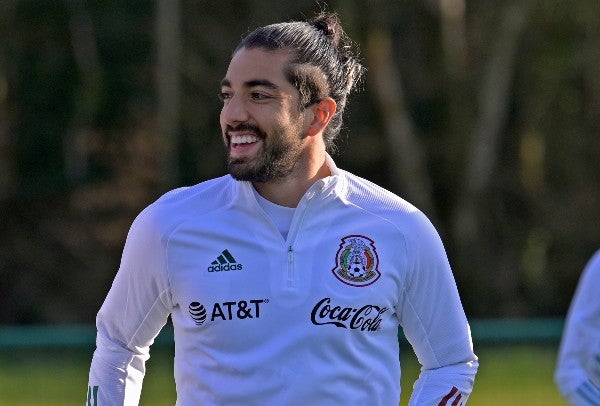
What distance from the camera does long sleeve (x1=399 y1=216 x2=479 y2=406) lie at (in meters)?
3.96

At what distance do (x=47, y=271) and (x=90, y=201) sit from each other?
137cm

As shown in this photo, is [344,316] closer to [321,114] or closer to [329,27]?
[321,114]

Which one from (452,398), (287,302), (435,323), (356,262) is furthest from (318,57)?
(452,398)

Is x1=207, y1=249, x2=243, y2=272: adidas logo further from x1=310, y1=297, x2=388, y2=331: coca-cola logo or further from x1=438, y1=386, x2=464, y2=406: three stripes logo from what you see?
x1=438, y1=386, x2=464, y2=406: three stripes logo

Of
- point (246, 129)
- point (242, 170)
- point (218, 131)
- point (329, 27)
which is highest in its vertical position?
point (329, 27)

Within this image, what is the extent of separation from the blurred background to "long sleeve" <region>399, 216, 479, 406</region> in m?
16.9

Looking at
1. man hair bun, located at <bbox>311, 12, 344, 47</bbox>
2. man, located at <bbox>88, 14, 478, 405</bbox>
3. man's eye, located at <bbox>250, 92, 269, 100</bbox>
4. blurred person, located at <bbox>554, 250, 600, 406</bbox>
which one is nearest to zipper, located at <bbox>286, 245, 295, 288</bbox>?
man, located at <bbox>88, 14, 478, 405</bbox>

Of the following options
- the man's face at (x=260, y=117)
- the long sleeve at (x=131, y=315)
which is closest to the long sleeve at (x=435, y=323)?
the man's face at (x=260, y=117)

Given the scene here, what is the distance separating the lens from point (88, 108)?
21438 mm

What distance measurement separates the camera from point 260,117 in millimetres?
3811

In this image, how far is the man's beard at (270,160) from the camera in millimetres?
3812

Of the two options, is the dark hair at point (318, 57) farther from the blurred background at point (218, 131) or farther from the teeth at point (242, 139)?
the blurred background at point (218, 131)

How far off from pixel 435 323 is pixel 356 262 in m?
0.33

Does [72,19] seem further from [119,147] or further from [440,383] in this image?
[440,383]
